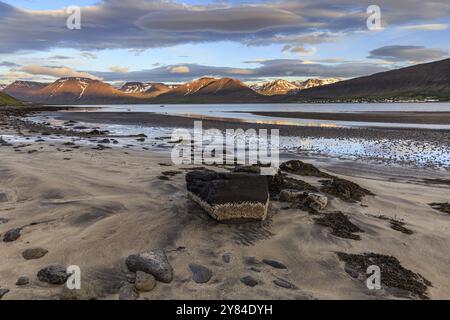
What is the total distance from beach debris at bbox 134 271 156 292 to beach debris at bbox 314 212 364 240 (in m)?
3.78

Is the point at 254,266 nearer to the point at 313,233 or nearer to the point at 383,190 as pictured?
the point at 313,233

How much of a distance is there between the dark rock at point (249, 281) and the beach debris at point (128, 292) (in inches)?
58.5

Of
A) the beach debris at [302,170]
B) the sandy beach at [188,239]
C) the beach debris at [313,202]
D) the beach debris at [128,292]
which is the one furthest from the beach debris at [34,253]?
the beach debris at [302,170]

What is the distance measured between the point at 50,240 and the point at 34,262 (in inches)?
34.6

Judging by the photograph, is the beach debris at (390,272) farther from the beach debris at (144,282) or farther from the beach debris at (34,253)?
the beach debris at (34,253)

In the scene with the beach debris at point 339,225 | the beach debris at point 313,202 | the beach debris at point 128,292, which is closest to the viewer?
the beach debris at point 128,292

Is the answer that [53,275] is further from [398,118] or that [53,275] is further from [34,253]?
[398,118]

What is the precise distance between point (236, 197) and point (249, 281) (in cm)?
237

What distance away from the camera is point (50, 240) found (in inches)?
263

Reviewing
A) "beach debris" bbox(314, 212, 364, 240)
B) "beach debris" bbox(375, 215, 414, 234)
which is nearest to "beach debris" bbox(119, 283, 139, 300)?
"beach debris" bbox(314, 212, 364, 240)

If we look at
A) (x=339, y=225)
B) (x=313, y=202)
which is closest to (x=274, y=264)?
(x=339, y=225)

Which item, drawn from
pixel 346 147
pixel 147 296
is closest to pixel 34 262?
pixel 147 296

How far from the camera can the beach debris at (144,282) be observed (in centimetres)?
518
